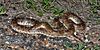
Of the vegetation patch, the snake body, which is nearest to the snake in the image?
the snake body

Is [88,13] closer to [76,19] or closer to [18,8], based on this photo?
[76,19]

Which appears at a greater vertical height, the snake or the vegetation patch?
the vegetation patch

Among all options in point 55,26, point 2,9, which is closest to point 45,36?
point 55,26

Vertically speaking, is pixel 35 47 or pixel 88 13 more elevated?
pixel 88 13

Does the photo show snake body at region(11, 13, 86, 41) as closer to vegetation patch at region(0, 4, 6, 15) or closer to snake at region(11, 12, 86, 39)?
snake at region(11, 12, 86, 39)

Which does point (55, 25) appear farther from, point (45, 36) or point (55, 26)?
point (45, 36)

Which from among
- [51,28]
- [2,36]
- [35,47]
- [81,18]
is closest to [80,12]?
[81,18]

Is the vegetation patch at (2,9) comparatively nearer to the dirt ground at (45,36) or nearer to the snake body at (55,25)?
the dirt ground at (45,36)
